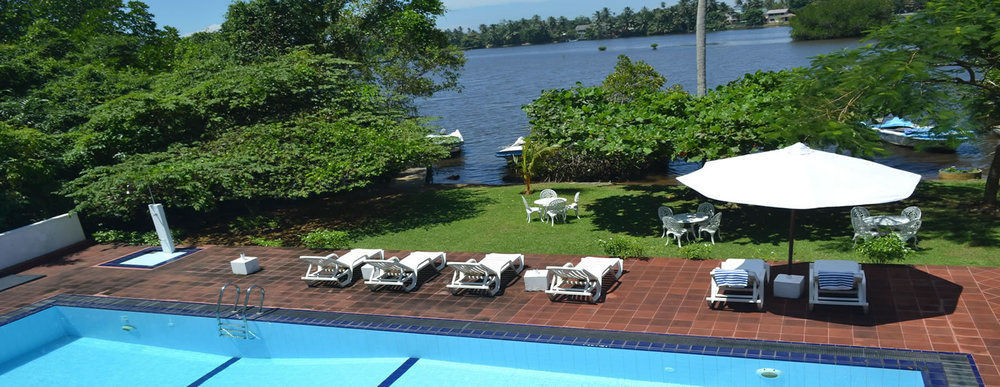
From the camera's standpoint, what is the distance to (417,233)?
16281mm

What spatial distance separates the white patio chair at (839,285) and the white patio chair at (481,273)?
4.85 metres

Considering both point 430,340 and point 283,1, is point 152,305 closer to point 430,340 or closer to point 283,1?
point 430,340

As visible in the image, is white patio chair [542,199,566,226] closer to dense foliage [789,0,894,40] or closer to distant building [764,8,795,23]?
dense foliage [789,0,894,40]

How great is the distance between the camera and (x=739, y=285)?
895cm

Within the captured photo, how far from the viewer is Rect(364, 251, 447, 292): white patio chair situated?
36.9 ft

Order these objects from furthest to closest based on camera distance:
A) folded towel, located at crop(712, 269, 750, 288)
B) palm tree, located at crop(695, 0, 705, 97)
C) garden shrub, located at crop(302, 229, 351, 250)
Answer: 1. palm tree, located at crop(695, 0, 705, 97)
2. garden shrub, located at crop(302, 229, 351, 250)
3. folded towel, located at crop(712, 269, 750, 288)

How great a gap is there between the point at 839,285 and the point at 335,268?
8484 mm

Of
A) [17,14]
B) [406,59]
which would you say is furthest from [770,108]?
[17,14]

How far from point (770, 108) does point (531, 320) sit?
7.63 metres

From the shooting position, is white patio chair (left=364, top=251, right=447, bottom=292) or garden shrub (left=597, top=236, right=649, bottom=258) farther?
garden shrub (left=597, top=236, right=649, bottom=258)

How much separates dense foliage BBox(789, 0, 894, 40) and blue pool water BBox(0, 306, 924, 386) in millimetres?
88227

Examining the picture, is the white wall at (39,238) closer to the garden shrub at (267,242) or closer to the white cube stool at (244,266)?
the garden shrub at (267,242)

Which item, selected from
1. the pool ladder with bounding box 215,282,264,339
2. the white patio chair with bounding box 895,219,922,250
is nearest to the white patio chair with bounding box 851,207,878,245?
the white patio chair with bounding box 895,219,922,250

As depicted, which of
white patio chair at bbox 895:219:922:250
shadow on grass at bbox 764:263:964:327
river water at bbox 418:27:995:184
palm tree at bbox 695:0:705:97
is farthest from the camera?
river water at bbox 418:27:995:184
